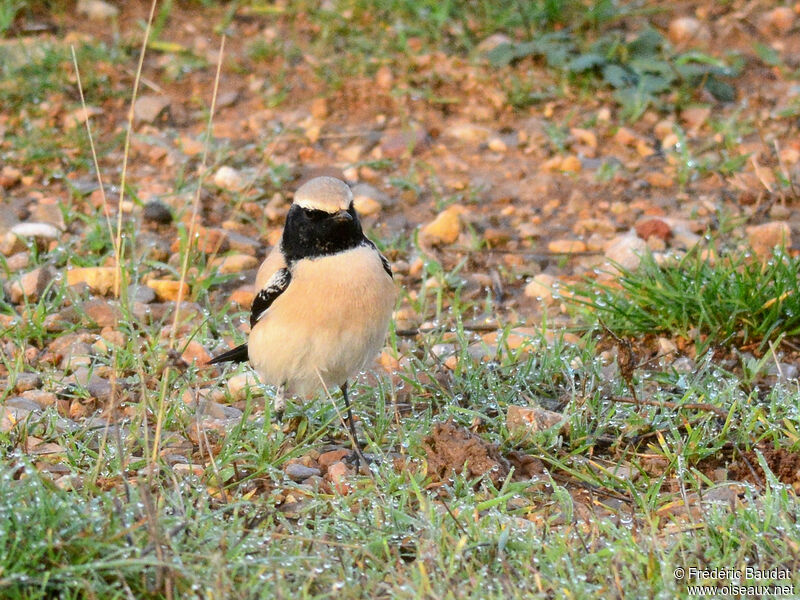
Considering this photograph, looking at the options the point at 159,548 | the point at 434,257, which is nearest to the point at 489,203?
the point at 434,257

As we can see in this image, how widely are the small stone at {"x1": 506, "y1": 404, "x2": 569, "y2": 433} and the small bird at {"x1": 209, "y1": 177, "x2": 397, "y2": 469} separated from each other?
0.62 metres

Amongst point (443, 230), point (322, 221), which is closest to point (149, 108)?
point (443, 230)

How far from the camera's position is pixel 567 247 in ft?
20.4

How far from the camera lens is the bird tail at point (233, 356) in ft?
15.6

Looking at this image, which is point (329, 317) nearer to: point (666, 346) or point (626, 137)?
point (666, 346)

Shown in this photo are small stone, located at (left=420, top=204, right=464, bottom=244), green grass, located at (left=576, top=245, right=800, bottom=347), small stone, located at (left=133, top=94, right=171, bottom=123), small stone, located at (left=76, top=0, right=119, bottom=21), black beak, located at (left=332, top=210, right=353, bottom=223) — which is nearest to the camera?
black beak, located at (left=332, top=210, right=353, bottom=223)

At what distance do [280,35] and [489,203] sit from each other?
2.48 m

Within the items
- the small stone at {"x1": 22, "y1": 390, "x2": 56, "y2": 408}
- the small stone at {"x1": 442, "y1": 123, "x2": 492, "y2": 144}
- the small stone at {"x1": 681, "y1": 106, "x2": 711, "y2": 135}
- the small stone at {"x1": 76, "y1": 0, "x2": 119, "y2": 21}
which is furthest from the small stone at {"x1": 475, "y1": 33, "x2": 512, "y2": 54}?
the small stone at {"x1": 22, "y1": 390, "x2": 56, "y2": 408}

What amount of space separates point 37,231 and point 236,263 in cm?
117

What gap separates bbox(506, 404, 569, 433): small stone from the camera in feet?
14.1

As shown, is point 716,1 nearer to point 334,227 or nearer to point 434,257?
point 434,257

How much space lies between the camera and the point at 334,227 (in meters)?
4.32

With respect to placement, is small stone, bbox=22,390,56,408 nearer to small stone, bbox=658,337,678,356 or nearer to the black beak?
the black beak

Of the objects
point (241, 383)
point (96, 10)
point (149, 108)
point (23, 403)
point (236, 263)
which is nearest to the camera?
point (23, 403)
